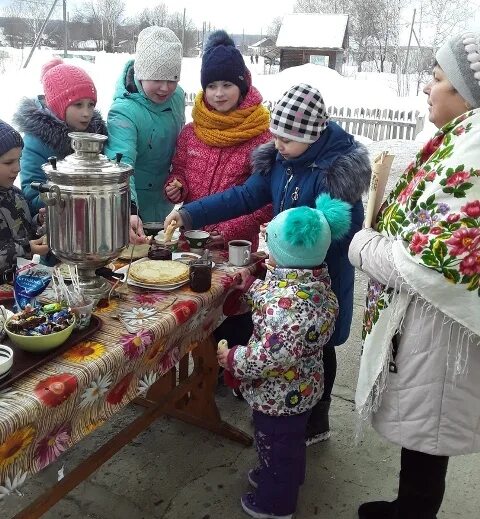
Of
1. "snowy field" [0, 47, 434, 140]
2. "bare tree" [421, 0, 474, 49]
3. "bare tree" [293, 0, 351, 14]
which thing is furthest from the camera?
"bare tree" [293, 0, 351, 14]

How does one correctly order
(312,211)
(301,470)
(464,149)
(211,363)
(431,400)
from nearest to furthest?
(464,149)
(431,400)
(312,211)
(301,470)
(211,363)

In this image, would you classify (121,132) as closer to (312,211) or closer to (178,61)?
(178,61)

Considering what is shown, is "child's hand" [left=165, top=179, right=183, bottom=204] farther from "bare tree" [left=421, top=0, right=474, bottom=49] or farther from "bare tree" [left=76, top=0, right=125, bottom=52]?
"bare tree" [left=421, top=0, right=474, bottom=49]

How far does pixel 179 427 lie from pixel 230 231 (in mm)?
1083

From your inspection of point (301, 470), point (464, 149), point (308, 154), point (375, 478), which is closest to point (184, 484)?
point (301, 470)

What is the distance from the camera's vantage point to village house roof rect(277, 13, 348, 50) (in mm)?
21016

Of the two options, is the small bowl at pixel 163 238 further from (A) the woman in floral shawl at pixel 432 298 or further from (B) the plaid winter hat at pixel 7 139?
(A) the woman in floral shawl at pixel 432 298

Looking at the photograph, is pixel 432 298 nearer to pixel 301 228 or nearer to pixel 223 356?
pixel 301 228

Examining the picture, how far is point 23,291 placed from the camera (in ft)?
5.58

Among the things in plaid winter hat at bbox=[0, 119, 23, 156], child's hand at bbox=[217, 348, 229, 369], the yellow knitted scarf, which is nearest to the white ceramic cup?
child's hand at bbox=[217, 348, 229, 369]

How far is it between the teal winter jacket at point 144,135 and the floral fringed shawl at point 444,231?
150cm

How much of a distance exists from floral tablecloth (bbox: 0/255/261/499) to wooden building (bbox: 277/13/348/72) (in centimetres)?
2097

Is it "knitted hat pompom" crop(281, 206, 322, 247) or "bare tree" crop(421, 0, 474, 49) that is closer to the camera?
"knitted hat pompom" crop(281, 206, 322, 247)

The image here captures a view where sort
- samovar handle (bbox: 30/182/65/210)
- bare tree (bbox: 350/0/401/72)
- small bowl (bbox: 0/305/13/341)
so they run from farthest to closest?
bare tree (bbox: 350/0/401/72)
samovar handle (bbox: 30/182/65/210)
small bowl (bbox: 0/305/13/341)
